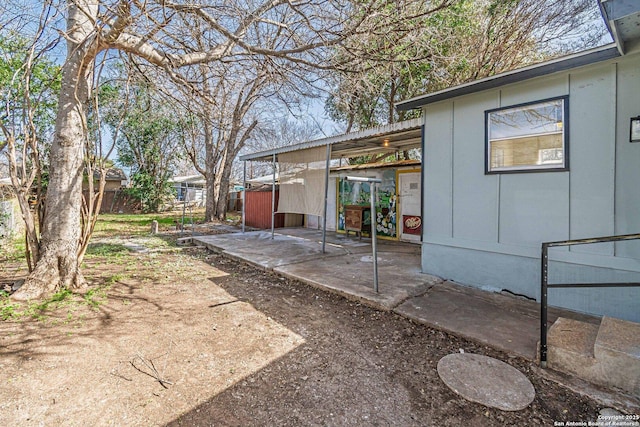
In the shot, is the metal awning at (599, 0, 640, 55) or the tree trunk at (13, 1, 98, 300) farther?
the tree trunk at (13, 1, 98, 300)

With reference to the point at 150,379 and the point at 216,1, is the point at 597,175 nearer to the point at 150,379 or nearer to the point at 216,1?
the point at 150,379

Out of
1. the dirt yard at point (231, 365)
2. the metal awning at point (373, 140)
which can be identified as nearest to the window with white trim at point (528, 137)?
the metal awning at point (373, 140)

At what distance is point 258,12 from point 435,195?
11.6ft

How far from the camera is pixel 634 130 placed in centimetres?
292

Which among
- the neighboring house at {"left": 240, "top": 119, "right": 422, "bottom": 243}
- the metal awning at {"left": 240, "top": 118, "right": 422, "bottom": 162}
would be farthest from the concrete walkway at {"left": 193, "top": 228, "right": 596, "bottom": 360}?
the metal awning at {"left": 240, "top": 118, "right": 422, "bottom": 162}

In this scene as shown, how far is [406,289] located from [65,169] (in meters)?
4.69

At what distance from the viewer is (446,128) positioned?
431 cm

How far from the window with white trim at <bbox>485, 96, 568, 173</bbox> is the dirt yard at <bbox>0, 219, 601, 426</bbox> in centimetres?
236

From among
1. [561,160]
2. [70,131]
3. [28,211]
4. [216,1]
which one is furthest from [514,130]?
[28,211]

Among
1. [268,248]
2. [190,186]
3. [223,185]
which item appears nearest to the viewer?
[268,248]

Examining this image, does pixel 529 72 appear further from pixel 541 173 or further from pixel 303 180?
pixel 303 180

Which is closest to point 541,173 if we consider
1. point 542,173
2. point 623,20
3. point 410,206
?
point 542,173

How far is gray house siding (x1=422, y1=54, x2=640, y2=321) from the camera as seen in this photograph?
3.01 m

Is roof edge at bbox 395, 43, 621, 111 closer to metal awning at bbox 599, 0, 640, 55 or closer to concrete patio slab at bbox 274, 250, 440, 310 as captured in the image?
metal awning at bbox 599, 0, 640, 55
